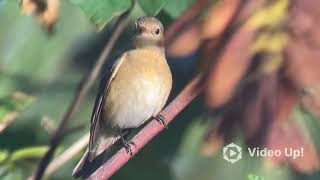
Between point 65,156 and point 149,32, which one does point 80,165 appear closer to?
point 65,156

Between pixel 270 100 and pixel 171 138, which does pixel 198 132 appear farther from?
pixel 270 100

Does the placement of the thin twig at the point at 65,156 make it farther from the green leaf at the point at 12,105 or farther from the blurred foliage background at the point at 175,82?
the green leaf at the point at 12,105

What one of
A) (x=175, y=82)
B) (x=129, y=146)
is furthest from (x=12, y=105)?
(x=175, y=82)

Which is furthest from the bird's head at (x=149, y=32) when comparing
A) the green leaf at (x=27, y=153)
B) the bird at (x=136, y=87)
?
the green leaf at (x=27, y=153)

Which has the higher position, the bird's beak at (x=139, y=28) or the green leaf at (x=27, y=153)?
the bird's beak at (x=139, y=28)

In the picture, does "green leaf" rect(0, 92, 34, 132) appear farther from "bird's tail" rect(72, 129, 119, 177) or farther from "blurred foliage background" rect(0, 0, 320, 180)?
"bird's tail" rect(72, 129, 119, 177)

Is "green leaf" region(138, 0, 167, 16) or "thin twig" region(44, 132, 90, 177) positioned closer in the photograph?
"green leaf" region(138, 0, 167, 16)

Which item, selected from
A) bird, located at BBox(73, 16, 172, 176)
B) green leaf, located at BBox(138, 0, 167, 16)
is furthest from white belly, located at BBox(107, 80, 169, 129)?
green leaf, located at BBox(138, 0, 167, 16)
